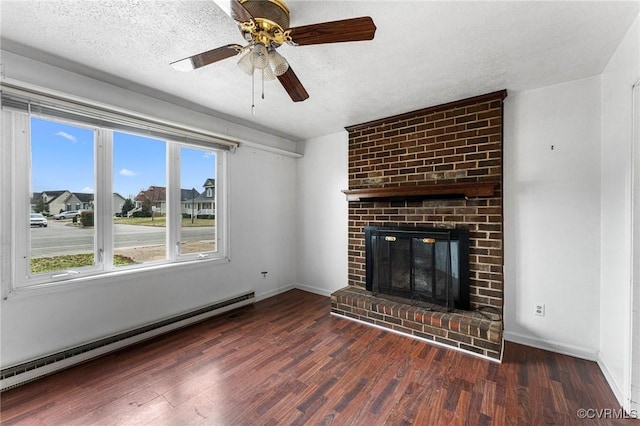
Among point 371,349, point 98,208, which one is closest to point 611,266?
point 371,349

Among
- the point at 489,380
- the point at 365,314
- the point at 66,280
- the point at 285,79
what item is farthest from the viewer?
the point at 365,314

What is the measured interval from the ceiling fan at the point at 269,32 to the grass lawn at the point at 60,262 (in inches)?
75.6

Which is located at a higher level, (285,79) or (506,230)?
(285,79)

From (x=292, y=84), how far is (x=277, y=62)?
321 millimetres

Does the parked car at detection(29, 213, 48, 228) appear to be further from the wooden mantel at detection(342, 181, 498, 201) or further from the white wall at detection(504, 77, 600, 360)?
the white wall at detection(504, 77, 600, 360)

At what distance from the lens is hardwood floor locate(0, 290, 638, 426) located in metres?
1.60

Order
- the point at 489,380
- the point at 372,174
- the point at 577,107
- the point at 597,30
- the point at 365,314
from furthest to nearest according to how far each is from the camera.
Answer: the point at 372,174
the point at 365,314
the point at 577,107
the point at 489,380
the point at 597,30

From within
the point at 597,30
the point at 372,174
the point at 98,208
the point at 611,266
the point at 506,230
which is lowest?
the point at 611,266

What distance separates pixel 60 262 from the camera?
214cm

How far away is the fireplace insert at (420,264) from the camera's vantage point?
8.68ft

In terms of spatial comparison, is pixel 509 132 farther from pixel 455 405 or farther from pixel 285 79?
pixel 455 405

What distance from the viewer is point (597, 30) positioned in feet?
5.31

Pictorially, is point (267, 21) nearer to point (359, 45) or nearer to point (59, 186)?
point (359, 45)

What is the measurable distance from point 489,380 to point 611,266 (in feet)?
4.28
